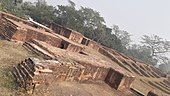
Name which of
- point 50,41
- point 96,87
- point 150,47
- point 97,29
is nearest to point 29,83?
point 96,87

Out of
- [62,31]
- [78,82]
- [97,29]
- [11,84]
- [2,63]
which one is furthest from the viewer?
[97,29]

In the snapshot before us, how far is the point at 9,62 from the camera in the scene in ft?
22.3

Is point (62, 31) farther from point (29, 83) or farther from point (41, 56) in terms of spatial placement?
point (29, 83)

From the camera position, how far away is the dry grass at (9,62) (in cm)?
533

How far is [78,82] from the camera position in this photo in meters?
7.99

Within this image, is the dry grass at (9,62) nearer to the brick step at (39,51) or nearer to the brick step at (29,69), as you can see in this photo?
the brick step at (39,51)

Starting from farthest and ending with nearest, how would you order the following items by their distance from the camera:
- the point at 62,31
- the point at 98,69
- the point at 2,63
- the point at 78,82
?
1. the point at 62,31
2. the point at 98,69
3. the point at 78,82
4. the point at 2,63

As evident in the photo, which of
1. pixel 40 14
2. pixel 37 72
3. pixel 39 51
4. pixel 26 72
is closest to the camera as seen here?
pixel 37 72

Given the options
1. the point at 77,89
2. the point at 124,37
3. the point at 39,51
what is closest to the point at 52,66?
the point at 77,89

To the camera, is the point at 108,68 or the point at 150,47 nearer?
the point at 108,68

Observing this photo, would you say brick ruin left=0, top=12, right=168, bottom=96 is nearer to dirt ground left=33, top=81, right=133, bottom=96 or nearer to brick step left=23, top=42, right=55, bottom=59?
brick step left=23, top=42, right=55, bottom=59

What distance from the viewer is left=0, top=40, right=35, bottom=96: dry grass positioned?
210 inches

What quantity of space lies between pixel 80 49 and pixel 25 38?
3.13 meters

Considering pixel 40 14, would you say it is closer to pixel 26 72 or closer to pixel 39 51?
pixel 39 51
